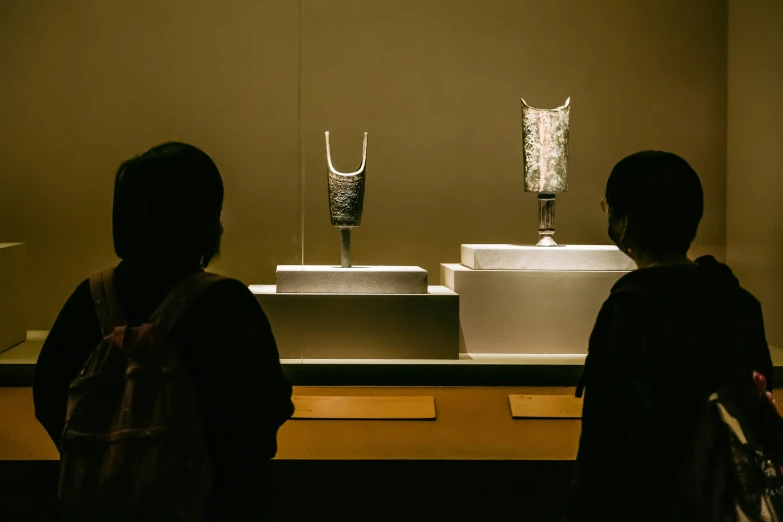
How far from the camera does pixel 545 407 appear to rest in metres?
2.32

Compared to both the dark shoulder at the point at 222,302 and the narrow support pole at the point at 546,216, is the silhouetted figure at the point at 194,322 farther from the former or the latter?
the narrow support pole at the point at 546,216

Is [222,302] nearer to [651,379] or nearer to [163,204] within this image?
[163,204]

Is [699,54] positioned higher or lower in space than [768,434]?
higher

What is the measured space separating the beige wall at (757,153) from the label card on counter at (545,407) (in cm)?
88

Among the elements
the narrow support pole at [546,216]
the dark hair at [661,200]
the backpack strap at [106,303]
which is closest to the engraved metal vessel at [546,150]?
the narrow support pole at [546,216]

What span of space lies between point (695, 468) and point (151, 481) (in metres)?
0.93

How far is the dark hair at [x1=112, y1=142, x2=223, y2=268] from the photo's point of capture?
4.74 ft

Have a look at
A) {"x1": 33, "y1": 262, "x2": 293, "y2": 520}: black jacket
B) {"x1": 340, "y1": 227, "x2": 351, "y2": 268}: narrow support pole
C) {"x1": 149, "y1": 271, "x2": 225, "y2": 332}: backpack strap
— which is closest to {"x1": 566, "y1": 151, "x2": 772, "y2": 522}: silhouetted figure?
A: {"x1": 33, "y1": 262, "x2": 293, "y2": 520}: black jacket

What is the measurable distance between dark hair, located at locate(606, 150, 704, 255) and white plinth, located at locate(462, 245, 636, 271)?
1.26 metres

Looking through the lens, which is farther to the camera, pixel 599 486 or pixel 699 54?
pixel 699 54

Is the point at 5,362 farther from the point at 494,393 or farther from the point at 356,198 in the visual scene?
the point at 494,393

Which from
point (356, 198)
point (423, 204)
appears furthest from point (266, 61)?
point (423, 204)

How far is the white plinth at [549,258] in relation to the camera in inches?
111

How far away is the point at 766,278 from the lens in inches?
108
